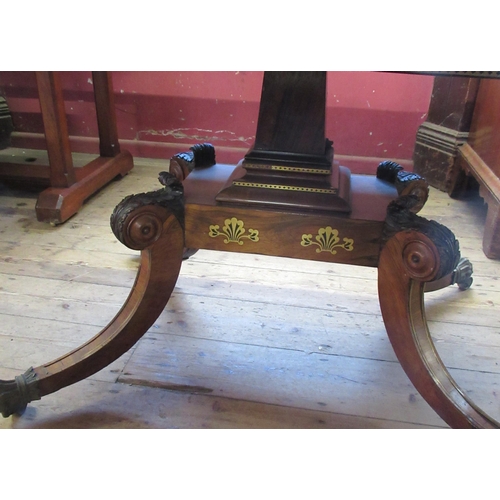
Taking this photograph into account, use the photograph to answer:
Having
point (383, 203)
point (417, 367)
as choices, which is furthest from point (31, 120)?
point (417, 367)

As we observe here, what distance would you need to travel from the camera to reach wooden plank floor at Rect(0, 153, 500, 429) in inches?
32.7

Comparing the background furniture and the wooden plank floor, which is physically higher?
the background furniture

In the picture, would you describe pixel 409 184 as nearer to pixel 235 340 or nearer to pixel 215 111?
pixel 235 340

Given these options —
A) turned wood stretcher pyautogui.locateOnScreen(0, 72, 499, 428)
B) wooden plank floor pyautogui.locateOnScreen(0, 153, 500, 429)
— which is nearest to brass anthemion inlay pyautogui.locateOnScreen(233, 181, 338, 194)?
turned wood stretcher pyautogui.locateOnScreen(0, 72, 499, 428)

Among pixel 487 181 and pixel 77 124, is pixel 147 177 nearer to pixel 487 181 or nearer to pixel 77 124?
pixel 77 124

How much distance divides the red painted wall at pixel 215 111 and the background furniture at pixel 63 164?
25cm

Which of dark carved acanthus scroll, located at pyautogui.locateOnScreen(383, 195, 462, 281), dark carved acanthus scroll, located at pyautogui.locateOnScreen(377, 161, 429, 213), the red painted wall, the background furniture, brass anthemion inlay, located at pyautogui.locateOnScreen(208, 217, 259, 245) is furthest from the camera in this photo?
the red painted wall

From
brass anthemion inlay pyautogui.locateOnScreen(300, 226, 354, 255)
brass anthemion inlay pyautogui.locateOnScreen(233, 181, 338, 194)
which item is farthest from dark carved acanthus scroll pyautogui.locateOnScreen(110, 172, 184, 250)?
brass anthemion inlay pyautogui.locateOnScreen(300, 226, 354, 255)

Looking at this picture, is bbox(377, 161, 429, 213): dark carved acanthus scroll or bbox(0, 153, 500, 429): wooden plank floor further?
bbox(377, 161, 429, 213): dark carved acanthus scroll

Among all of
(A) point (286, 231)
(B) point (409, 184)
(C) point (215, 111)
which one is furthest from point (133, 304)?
(C) point (215, 111)

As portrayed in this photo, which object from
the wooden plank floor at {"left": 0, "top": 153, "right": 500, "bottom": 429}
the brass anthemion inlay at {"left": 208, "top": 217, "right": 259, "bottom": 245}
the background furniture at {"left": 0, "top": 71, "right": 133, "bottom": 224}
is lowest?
the wooden plank floor at {"left": 0, "top": 153, "right": 500, "bottom": 429}

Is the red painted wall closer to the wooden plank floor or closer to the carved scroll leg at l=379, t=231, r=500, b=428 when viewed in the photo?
the wooden plank floor

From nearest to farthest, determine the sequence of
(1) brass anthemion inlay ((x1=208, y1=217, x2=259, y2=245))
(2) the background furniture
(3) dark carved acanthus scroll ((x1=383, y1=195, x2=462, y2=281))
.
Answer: (3) dark carved acanthus scroll ((x1=383, y1=195, x2=462, y2=281)) < (1) brass anthemion inlay ((x1=208, y1=217, x2=259, y2=245)) < (2) the background furniture

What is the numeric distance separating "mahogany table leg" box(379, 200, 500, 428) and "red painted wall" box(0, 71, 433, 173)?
1.33m
